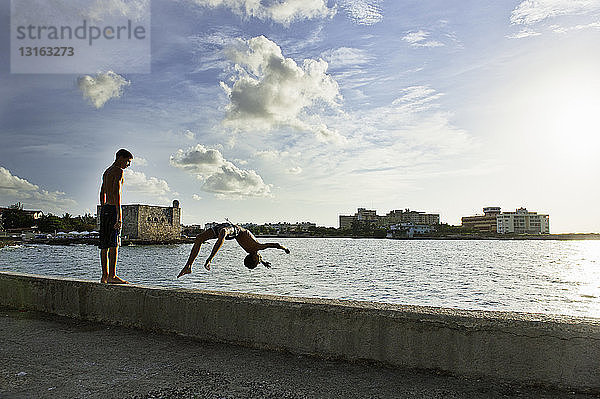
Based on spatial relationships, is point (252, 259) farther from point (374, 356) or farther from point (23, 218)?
point (23, 218)

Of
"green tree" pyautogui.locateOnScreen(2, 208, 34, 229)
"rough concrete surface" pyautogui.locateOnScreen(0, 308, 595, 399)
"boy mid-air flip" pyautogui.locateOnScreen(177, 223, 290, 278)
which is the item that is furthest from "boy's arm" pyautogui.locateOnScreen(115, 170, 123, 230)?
"green tree" pyautogui.locateOnScreen(2, 208, 34, 229)

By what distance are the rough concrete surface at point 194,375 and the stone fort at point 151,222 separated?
4924 inches

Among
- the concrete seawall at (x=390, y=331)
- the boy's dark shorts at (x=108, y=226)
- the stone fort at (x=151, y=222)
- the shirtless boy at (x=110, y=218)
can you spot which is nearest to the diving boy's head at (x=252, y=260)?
the concrete seawall at (x=390, y=331)

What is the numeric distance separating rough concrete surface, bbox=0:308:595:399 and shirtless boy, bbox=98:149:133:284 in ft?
5.95

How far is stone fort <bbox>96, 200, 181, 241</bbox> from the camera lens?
13038 cm

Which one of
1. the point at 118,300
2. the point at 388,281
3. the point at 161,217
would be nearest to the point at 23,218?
the point at 161,217

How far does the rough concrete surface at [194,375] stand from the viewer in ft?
12.8

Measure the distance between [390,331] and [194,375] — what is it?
6.39 feet

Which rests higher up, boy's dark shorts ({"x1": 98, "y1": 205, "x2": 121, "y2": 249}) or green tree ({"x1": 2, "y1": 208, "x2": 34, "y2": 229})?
boy's dark shorts ({"x1": 98, "y1": 205, "x2": 121, "y2": 249})

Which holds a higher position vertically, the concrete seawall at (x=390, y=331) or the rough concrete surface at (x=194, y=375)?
the concrete seawall at (x=390, y=331)

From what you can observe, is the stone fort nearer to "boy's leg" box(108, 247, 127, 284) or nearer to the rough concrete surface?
"boy's leg" box(108, 247, 127, 284)

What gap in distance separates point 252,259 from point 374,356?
7.97 ft

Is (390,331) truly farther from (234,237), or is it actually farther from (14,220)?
(14,220)

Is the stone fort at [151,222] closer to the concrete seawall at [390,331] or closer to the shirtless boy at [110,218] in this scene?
the shirtless boy at [110,218]
